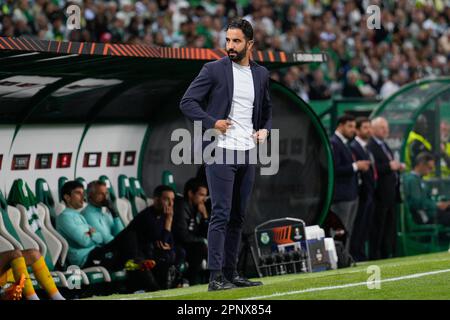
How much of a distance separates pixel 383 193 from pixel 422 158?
825 mm

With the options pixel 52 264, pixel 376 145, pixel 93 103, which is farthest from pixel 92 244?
pixel 376 145

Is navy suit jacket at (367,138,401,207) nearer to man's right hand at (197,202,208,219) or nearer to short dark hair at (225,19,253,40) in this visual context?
man's right hand at (197,202,208,219)

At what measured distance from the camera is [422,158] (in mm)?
17312

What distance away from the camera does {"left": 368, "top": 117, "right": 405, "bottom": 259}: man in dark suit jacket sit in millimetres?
16797

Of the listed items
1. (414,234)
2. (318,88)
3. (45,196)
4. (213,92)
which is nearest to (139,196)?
(45,196)

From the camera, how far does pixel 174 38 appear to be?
71.8 ft

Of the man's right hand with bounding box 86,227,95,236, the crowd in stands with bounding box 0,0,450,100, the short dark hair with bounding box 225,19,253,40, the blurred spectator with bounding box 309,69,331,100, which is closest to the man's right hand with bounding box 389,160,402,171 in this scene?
the crowd in stands with bounding box 0,0,450,100

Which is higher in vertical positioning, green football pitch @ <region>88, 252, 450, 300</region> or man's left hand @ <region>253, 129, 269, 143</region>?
man's left hand @ <region>253, 129, 269, 143</region>

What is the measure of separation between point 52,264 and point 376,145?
5.59m

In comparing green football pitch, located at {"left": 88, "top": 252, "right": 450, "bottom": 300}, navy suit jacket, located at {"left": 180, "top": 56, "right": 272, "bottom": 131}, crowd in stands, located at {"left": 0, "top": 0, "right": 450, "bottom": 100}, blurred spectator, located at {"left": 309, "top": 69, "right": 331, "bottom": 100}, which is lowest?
green football pitch, located at {"left": 88, "top": 252, "right": 450, "bottom": 300}

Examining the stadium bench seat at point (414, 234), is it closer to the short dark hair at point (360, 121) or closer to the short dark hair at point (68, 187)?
the short dark hair at point (360, 121)

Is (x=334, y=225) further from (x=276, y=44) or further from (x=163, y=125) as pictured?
(x=276, y=44)

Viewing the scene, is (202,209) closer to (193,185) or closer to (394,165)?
(193,185)
